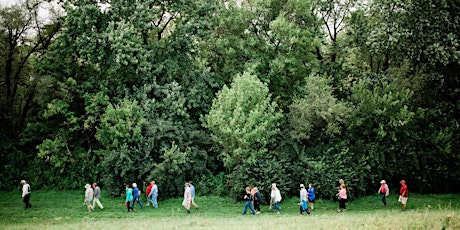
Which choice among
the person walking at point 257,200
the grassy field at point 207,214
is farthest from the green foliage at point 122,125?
the person walking at point 257,200

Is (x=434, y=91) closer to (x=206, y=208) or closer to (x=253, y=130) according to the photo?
(x=253, y=130)

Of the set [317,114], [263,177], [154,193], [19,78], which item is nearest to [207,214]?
[154,193]

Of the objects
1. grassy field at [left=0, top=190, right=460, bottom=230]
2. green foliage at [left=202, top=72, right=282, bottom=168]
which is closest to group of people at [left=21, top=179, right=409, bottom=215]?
grassy field at [left=0, top=190, right=460, bottom=230]

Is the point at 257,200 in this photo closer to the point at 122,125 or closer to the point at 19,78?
the point at 122,125

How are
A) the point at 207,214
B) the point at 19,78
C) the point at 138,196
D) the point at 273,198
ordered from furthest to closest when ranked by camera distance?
the point at 19,78 < the point at 138,196 < the point at 273,198 < the point at 207,214

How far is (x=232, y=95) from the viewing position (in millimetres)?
28312

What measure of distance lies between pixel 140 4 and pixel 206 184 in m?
13.8

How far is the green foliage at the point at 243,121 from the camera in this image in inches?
1068

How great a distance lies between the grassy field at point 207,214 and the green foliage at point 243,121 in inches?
132

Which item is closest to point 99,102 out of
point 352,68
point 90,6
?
point 90,6

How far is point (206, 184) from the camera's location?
99.0 ft

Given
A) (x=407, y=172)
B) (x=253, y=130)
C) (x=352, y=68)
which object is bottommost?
(x=407, y=172)

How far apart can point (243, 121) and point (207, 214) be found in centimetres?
669

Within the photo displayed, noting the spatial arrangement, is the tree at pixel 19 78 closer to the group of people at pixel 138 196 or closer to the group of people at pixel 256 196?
the group of people at pixel 256 196
